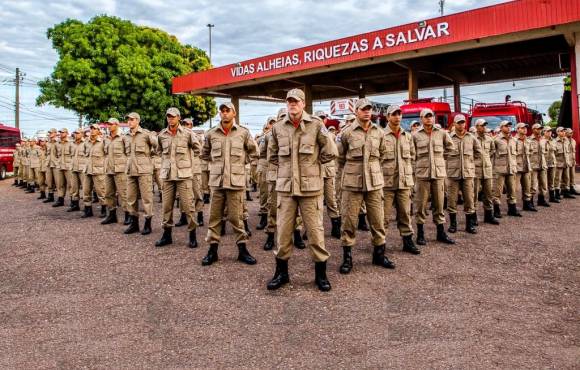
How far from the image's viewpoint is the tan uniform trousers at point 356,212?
5.14 meters

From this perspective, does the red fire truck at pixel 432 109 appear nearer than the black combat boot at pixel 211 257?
No

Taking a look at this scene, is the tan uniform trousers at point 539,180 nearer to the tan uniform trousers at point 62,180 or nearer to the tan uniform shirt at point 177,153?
the tan uniform shirt at point 177,153

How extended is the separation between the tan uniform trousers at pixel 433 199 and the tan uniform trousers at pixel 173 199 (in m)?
3.41

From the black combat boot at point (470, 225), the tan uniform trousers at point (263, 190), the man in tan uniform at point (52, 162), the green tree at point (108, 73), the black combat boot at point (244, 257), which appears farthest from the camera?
the green tree at point (108, 73)

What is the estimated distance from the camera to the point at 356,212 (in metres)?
5.16

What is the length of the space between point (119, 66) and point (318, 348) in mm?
25254

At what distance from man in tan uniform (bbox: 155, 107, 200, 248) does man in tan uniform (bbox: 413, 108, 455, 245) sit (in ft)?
11.2

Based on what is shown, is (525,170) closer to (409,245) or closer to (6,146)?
(409,245)

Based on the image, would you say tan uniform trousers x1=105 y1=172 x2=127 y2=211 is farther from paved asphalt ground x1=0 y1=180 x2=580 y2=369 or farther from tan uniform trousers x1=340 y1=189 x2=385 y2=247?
tan uniform trousers x1=340 y1=189 x2=385 y2=247

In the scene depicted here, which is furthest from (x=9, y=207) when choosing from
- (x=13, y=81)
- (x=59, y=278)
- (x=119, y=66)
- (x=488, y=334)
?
(x=13, y=81)

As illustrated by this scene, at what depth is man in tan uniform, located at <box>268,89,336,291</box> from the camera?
4480 mm

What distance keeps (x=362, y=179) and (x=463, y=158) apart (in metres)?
3.10

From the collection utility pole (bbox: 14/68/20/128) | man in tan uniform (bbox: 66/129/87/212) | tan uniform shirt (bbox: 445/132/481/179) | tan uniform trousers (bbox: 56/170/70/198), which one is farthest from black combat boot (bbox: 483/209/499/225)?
utility pole (bbox: 14/68/20/128)

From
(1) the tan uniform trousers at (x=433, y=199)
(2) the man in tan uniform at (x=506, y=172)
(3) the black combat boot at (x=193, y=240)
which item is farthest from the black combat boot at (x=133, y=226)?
(2) the man in tan uniform at (x=506, y=172)
